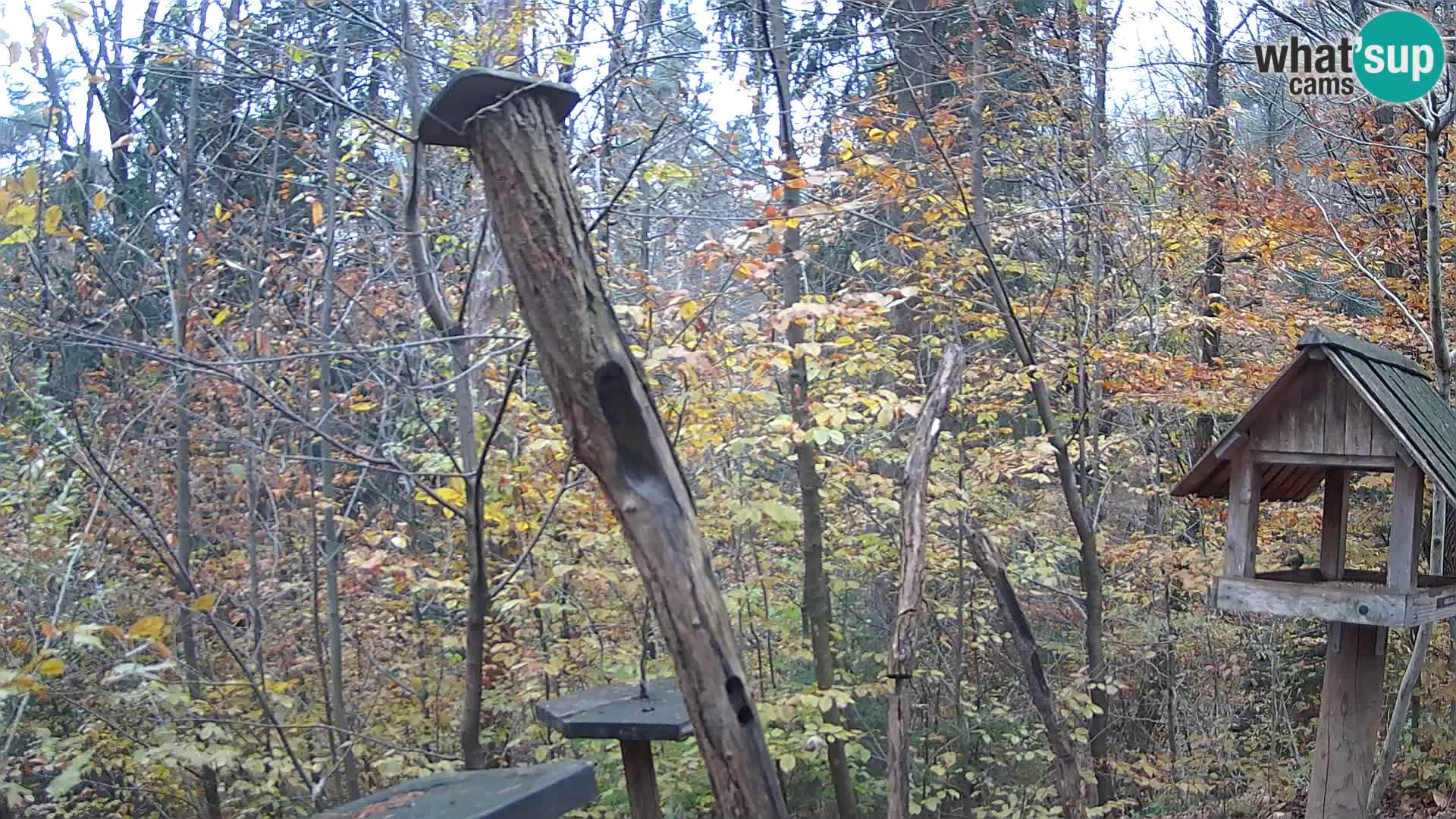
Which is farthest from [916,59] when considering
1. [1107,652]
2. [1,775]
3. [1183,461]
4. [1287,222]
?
[1,775]

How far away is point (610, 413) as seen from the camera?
2.59m

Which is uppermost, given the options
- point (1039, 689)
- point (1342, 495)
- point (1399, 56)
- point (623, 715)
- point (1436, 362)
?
point (1399, 56)

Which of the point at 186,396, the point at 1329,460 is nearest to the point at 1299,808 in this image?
the point at 1329,460

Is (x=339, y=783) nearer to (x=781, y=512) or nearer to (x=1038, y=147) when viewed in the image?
(x=781, y=512)

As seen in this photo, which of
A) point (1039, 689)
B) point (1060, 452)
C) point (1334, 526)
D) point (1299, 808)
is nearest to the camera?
point (1334, 526)

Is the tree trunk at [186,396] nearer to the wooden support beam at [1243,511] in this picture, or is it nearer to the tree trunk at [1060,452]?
the tree trunk at [1060,452]

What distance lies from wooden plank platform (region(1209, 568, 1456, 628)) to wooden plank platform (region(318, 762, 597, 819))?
6.69ft

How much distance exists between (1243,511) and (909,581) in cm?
123

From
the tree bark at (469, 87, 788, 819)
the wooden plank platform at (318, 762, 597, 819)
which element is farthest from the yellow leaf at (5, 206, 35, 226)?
the wooden plank platform at (318, 762, 597, 819)

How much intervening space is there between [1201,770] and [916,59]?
552cm

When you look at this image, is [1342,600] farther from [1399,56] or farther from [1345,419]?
[1399,56]

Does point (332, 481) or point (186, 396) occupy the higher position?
point (186, 396)

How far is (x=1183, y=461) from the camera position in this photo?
8.18 meters

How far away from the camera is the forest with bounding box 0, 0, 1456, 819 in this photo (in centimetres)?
505
